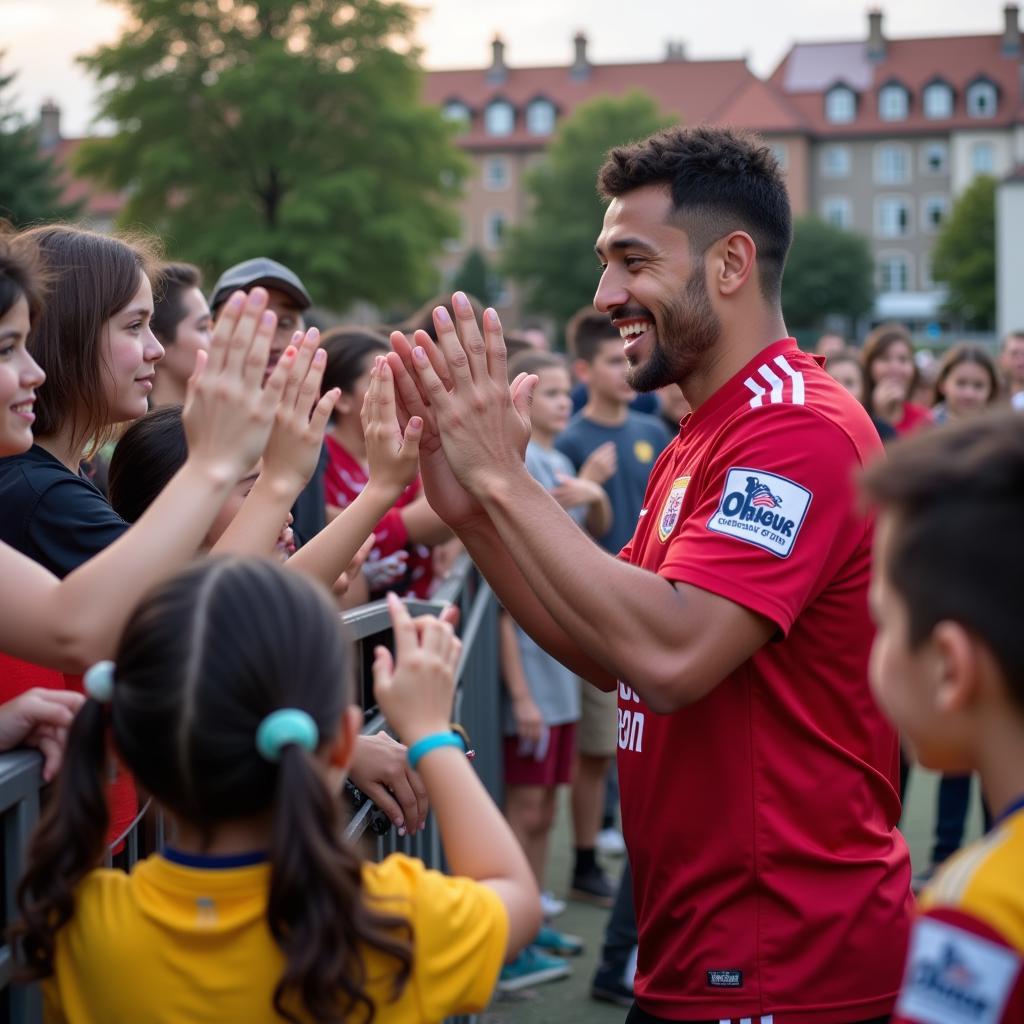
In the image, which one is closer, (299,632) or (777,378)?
(299,632)

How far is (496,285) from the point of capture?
3221 inches

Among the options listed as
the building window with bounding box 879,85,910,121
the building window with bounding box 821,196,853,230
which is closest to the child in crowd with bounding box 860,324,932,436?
the building window with bounding box 821,196,853,230

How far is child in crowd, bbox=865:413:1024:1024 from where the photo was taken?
5.46ft

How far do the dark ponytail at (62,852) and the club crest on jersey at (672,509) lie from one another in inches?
54.1

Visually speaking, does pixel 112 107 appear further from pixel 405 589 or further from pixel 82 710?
pixel 82 710

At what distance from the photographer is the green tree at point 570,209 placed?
6819 cm

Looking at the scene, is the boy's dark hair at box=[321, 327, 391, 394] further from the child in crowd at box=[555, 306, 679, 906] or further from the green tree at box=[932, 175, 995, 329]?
the green tree at box=[932, 175, 995, 329]

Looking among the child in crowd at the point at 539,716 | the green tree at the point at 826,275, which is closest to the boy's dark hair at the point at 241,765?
the child in crowd at the point at 539,716

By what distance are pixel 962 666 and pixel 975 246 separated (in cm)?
7783

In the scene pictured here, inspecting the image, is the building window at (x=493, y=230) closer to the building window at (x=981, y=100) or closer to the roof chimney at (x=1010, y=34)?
the building window at (x=981, y=100)

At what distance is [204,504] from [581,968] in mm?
4254

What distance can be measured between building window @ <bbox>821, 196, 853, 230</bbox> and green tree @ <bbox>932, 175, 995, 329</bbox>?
9127 millimetres

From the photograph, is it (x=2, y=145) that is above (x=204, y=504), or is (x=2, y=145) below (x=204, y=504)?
above

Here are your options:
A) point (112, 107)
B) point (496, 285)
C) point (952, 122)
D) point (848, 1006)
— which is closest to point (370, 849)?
point (848, 1006)
